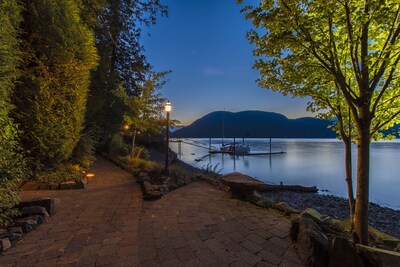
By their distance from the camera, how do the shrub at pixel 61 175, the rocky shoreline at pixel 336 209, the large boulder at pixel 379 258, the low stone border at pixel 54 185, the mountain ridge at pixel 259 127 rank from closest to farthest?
1. the large boulder at pixel 379 258
2. the shrub at pixel 61 175
3. the low stone border at pixel 54 185
4. the rocky shoreline at pixel 336 209
5. the mountain ridge at pixel 259 127

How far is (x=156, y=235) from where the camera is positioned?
9.29 feet

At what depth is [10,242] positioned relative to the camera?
2.55 m

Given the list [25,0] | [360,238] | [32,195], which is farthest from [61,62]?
[360,238]

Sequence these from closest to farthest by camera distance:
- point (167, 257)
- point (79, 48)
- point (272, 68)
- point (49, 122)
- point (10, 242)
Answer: point (167, 257), point (10, 242), point (272, 68), point (49, 122), point (79, 48)

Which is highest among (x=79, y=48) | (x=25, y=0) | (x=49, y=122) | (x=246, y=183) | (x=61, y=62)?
(x=25, y=0)

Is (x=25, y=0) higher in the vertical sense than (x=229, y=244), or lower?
higher

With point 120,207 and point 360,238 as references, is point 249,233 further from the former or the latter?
point 120,207

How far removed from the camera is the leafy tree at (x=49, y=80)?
4098 millimetres

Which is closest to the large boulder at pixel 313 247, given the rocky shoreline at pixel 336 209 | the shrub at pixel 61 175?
the shrub at pixel 61 175

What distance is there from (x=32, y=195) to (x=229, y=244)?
180 inches

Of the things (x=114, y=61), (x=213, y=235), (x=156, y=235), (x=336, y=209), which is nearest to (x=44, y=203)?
(x=156, y=235)

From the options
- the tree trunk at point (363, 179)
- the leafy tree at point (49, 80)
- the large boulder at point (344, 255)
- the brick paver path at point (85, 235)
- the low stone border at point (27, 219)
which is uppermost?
the leafy tree at point (49, 80)

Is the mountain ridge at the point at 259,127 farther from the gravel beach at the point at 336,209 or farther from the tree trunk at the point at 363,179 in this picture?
the tree trunk at the point at 363,179

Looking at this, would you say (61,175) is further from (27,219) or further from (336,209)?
(336,209)
